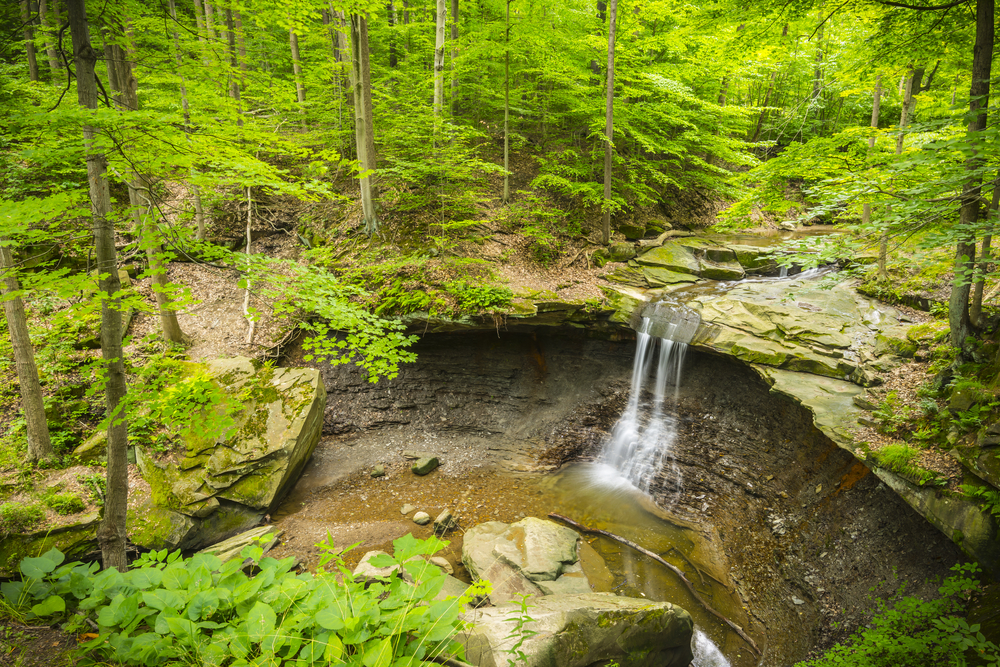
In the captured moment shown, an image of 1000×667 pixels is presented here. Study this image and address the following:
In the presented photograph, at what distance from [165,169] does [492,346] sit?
714 cm

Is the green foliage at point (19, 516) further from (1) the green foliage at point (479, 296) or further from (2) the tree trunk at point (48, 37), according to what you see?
(1) the green foliage at point (479, 296)

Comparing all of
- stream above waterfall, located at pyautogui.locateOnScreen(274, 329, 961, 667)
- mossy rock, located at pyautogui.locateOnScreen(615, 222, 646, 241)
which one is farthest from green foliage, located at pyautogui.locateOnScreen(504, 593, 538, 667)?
mossy rock, located at pyautogui.locateOnScreen(615, 222, 646, 241)

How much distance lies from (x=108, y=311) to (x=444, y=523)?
18.3 feet

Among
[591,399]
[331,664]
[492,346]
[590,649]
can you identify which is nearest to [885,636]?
[590,649]

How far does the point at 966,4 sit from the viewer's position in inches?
182

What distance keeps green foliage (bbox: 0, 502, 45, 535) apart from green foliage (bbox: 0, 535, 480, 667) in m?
4.40

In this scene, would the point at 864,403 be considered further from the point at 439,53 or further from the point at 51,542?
the point at 439,53

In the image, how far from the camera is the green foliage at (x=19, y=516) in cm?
521

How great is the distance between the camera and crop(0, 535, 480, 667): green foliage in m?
1.93

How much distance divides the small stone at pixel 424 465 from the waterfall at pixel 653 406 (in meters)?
3.99

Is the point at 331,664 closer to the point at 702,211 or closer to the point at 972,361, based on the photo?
the point at 972,361

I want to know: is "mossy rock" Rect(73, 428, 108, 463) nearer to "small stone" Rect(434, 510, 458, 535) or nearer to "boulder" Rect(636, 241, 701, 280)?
"small stone" Rect(434, 510, 458, 535)

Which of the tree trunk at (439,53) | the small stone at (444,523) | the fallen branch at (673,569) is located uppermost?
the tree trunk at (439,53)

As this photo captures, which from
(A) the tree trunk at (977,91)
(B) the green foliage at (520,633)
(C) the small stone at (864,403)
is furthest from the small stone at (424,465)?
(A) the tree trunk at (977,91)
